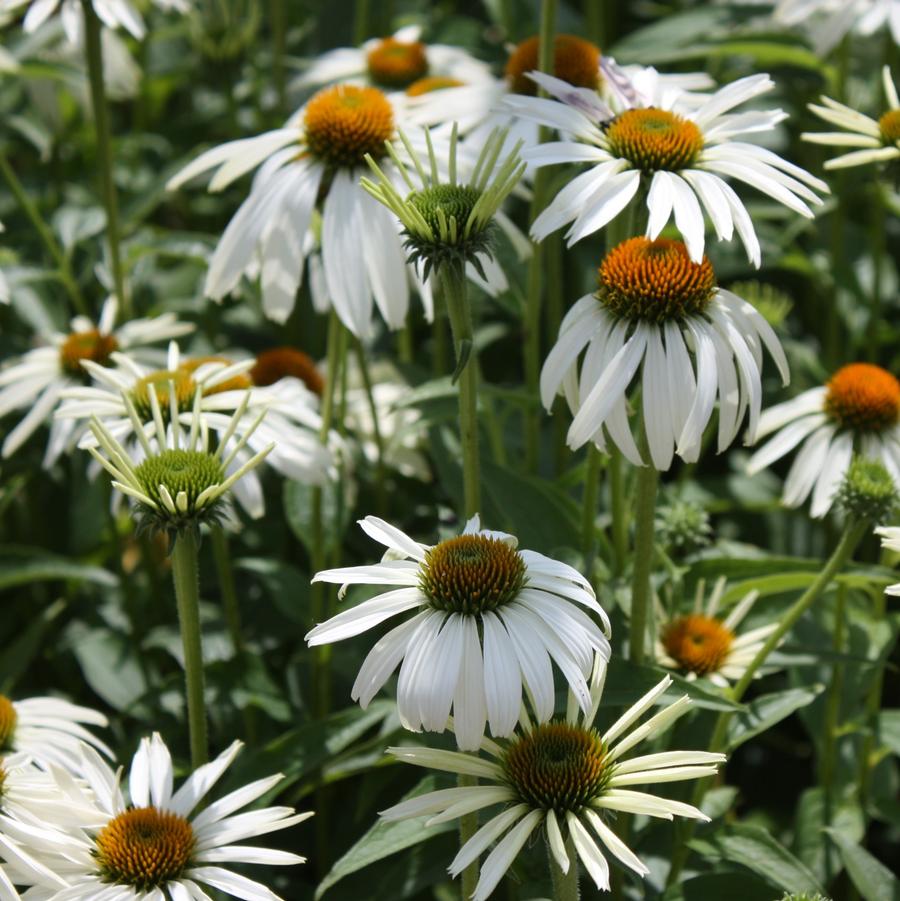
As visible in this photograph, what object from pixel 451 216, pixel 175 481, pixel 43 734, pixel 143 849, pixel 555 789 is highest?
pixel 451 216

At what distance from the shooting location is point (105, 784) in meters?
1.20

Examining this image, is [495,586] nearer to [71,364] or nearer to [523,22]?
[71,364]

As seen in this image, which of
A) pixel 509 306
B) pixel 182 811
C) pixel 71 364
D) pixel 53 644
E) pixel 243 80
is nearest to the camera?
pixel 182 811

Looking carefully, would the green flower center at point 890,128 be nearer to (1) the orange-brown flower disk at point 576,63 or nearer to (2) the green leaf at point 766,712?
(1) the orange-brown flower disk at point 576,63

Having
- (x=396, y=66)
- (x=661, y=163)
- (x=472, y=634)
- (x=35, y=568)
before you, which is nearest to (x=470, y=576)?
(x=472, y=634)

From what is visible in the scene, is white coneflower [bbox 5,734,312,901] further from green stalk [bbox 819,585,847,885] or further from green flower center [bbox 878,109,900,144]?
green flower center [bbox 878,109,900,144]

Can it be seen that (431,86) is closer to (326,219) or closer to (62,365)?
(326,219)

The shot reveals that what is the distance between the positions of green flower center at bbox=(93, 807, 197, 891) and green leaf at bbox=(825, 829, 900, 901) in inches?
24.1

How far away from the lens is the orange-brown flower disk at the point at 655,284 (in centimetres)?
116

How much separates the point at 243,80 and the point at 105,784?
195 cm

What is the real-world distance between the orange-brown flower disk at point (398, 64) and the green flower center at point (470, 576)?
1317 mm

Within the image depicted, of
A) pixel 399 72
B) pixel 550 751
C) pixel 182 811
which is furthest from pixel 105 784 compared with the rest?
pixel 399 72

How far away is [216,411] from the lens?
61.4 inches

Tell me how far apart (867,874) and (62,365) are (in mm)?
1196
